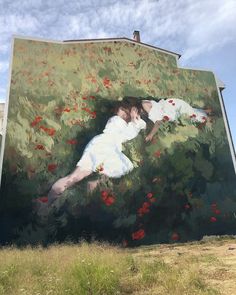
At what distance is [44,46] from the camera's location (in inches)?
722

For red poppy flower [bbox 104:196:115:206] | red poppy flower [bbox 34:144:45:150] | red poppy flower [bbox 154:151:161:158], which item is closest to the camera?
red poppy flower [bbox 34:144:45:150]

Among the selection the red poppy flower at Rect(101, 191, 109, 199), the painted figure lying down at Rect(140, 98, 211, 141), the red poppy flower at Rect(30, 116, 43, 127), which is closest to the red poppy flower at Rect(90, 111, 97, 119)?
the red poppy flower at Rect(30, 116, 43, 127)

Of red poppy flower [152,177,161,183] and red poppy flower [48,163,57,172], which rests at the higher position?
red poppy flower [48,163,57,172]

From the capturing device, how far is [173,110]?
1975cm

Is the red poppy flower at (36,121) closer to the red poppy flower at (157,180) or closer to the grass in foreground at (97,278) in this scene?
the red poppy flower at (157,180)

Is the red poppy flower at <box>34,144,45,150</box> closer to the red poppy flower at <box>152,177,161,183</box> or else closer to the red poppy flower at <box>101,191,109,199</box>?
the red poppy flower at <box>101,191,109,199</box>

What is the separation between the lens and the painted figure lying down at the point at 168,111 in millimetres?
19109

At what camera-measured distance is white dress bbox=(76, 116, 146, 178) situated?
17.0m

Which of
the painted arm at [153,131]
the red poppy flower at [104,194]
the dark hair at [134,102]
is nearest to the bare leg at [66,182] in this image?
the red poppy flower at [104,194]

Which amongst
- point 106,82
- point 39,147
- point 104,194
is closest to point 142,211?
point 104,194

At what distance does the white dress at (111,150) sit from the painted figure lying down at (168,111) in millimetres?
1020

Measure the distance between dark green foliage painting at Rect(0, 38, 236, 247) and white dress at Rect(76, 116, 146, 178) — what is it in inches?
9.8

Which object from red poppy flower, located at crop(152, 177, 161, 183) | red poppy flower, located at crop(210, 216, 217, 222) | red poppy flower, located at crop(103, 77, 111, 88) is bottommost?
red poppy flower, located at crop(210, 216, 217, 222)

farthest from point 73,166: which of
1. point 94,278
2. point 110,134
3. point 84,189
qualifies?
point 94,278
